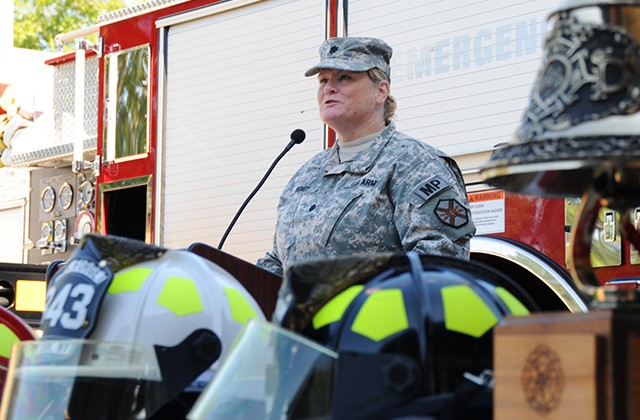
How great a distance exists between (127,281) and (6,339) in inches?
28.1

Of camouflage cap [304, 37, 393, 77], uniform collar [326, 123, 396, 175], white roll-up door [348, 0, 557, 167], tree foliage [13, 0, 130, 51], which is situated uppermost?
tree foliage [13, 0, 130, 51]

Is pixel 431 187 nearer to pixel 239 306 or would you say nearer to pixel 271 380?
pixel 239 306

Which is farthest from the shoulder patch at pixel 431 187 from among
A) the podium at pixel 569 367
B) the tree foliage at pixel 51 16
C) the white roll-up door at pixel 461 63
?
the tree foliage at pixel 51 16

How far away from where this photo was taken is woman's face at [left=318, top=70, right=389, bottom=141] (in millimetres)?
3951

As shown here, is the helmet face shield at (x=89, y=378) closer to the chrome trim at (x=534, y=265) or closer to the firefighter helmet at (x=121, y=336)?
the firefighter helmet at (x=121, y=336)

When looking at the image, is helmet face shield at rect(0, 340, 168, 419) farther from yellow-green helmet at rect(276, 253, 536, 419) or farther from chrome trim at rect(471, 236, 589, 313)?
chrome trim at rect(471, 236, 589, 313)

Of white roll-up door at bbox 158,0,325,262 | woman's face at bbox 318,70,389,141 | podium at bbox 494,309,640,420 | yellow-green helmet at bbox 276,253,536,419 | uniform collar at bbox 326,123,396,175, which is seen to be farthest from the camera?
white roll-up door at bbox 158,0,325,262

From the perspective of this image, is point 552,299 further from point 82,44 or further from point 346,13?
point 82,44

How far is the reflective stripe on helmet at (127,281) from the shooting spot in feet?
7.00

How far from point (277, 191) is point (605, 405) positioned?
5778 millimetres

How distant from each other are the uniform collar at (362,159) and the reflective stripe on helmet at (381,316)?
2.04 meters

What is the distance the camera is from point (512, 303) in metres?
1.78

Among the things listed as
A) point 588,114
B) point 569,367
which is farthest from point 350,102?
point 569,367

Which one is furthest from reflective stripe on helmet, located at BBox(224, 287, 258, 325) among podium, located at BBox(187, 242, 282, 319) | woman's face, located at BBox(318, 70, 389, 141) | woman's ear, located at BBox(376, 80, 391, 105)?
woman's ear, located at BBox(376, 80, 391, 105)
